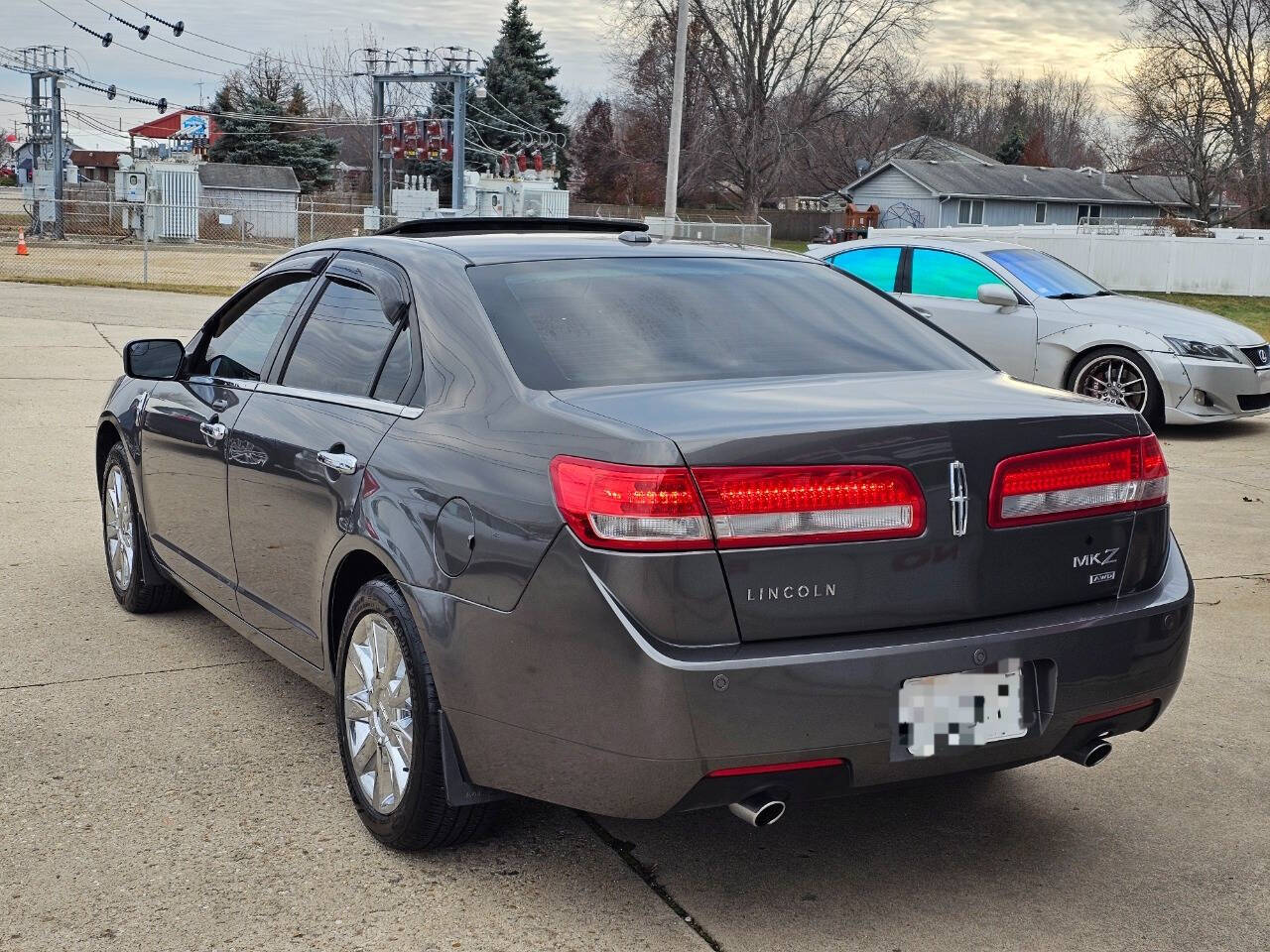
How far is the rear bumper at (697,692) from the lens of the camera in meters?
2.80

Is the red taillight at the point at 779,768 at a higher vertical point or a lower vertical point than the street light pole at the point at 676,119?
lower

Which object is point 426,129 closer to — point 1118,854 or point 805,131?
point 805,131

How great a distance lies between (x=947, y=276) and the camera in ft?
39.6

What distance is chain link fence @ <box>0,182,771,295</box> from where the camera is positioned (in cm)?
3159

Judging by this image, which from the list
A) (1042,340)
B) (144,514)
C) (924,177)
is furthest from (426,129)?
(144,514)

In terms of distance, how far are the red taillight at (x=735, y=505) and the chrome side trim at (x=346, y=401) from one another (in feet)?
2.57

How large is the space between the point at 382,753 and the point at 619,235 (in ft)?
5.93

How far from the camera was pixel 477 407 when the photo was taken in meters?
3.33

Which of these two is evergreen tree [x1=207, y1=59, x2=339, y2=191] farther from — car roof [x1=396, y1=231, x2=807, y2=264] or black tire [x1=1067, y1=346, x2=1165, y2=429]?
car roof [x1=396, y1=231, x2=807, y2=264]

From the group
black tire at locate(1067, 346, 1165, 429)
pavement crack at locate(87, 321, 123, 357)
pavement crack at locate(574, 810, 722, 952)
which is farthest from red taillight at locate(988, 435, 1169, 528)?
pavement crack at locate(87, 321, 123, 357)

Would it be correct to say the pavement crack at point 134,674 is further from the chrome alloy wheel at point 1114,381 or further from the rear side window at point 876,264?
the rear side window at point 876,264

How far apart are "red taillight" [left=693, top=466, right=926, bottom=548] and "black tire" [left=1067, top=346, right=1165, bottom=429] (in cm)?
858

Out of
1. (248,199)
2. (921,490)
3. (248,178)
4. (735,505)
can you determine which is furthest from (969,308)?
(248,178)

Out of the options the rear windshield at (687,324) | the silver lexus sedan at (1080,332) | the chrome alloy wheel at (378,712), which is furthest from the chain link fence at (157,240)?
the chrome alloy wheel at (378,712)
